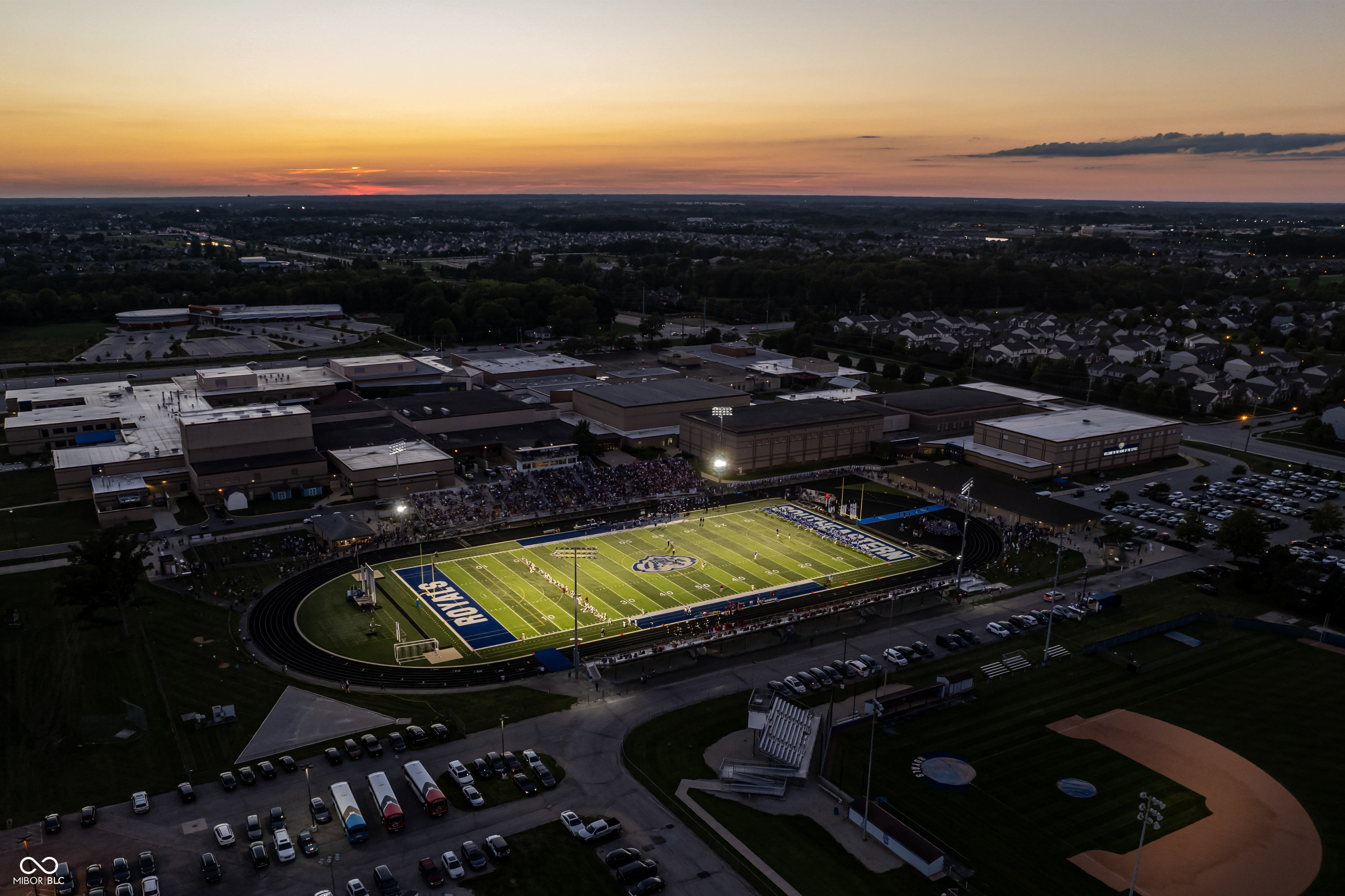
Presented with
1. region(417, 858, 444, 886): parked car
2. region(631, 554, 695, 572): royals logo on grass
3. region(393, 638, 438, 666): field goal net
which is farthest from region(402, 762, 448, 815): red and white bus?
region(631, 554, 695, 572): royals logo on grass

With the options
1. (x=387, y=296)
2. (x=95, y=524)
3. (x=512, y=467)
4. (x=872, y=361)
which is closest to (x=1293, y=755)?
(x=512, y=467)

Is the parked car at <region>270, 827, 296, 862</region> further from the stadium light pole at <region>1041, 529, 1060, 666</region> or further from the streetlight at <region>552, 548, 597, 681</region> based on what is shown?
the stadium light pole at <region>1041, 529, 1060, 666</region>

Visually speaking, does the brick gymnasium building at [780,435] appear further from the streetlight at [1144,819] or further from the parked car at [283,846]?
the parked car at [283,846]

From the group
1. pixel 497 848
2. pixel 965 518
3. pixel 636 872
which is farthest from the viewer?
pixel 965 518

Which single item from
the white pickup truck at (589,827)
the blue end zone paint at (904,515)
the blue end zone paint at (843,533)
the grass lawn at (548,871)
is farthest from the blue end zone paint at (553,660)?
the blue end zone paint at (904,515)

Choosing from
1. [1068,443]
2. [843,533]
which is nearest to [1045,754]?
[843,533]

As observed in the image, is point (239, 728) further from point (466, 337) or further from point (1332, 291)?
point (1332, 291)

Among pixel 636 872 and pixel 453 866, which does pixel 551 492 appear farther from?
pixel 636 872
